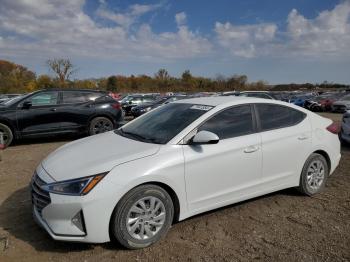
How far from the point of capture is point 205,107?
427 centimetres

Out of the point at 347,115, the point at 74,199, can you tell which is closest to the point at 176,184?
the point at 74,199

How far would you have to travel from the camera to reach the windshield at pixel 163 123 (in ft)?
13.1

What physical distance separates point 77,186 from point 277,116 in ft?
9.50

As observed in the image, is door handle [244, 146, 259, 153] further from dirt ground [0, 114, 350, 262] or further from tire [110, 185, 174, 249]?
tire [110, 185, 174, 249]

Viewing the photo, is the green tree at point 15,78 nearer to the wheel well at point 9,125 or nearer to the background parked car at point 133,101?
the background parked car at point 133,101

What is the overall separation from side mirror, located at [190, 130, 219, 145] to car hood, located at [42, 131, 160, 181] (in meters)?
0.44

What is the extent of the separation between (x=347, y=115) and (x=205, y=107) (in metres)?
5.93

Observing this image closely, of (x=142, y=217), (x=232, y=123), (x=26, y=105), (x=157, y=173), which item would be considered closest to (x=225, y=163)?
(x=232, y=123)

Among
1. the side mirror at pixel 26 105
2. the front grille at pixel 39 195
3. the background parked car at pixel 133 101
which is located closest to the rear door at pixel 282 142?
the front grille at pixel 39 195

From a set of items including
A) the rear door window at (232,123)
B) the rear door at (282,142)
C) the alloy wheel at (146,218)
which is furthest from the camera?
the rear door at (282,142)

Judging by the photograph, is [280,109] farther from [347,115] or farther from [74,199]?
[347,115]

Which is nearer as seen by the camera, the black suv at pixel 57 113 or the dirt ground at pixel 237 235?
the dirt ground at pixel 237 235

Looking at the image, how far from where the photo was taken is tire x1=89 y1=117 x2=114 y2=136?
1064cm

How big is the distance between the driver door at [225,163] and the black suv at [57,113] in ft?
23.4
